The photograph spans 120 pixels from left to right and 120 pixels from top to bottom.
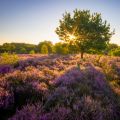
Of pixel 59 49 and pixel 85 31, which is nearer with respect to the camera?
pixel 85 31

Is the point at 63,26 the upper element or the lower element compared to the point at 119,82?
upper

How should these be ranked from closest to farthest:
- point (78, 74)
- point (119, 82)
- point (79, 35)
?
point (78, 74) → point (119, 82) → point (79, 35)

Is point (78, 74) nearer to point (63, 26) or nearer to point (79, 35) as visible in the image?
point (79, 35)

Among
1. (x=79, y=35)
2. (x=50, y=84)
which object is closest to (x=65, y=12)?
(x=79, y=35)

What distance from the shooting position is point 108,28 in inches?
1171

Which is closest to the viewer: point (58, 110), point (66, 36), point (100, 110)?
point (58, 110)

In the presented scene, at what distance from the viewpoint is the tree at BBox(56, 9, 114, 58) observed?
1114 inches

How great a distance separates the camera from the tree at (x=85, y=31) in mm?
28297

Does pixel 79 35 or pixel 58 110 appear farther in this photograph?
pixel 79 35

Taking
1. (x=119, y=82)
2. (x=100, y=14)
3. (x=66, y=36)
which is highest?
(x=100, y=14)

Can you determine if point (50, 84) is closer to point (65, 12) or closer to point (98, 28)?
point (98, 28)

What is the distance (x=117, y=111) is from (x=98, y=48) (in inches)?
954

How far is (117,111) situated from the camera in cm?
514

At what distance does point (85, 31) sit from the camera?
28.1 metres
